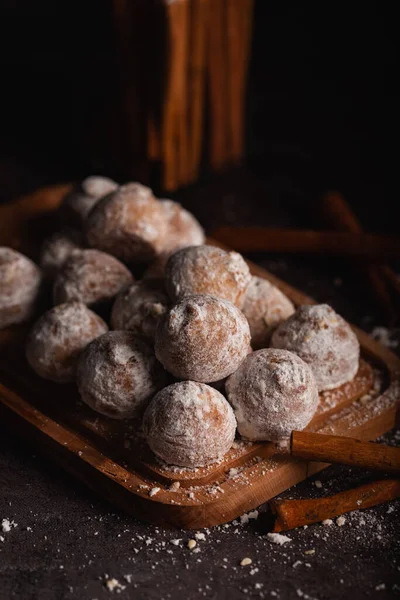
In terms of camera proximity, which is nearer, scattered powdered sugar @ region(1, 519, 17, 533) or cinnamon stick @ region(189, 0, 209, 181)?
scattered powdered sugar @ region(1, 519, 17, 533)

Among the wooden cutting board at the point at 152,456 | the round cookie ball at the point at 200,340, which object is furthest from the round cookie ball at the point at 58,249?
the round cookie ball at the point at 200,340

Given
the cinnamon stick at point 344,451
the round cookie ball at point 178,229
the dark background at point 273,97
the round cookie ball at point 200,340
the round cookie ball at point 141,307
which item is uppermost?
the round cookie ball at point 200,340

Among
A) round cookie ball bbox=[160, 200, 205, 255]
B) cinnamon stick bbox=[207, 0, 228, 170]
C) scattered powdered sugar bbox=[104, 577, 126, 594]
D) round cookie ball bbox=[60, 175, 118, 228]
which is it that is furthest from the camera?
cinnamon stick bbox=[207, 0, 228, 170]

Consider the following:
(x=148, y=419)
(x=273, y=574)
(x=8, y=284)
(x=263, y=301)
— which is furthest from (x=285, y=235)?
(x=273, y=574)

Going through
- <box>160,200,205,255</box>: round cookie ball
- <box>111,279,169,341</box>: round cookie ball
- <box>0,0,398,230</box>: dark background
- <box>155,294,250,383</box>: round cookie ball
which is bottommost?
<box>0,0,398,230</box>: dark background

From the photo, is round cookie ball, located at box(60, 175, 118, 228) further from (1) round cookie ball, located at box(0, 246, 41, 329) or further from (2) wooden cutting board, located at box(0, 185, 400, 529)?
(2) wooden cutting board, located at box(0, 185, 400, 529)

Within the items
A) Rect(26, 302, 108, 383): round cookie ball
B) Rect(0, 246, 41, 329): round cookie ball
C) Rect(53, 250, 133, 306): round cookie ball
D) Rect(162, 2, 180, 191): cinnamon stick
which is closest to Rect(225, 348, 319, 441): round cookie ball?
Rect(26, 302, 108, 383): round cookie ball

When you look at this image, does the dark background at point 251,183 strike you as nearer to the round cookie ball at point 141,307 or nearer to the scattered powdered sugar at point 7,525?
the scattered powdered sugar at point 7,525

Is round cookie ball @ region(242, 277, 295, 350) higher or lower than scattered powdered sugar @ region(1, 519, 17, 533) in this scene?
higher
